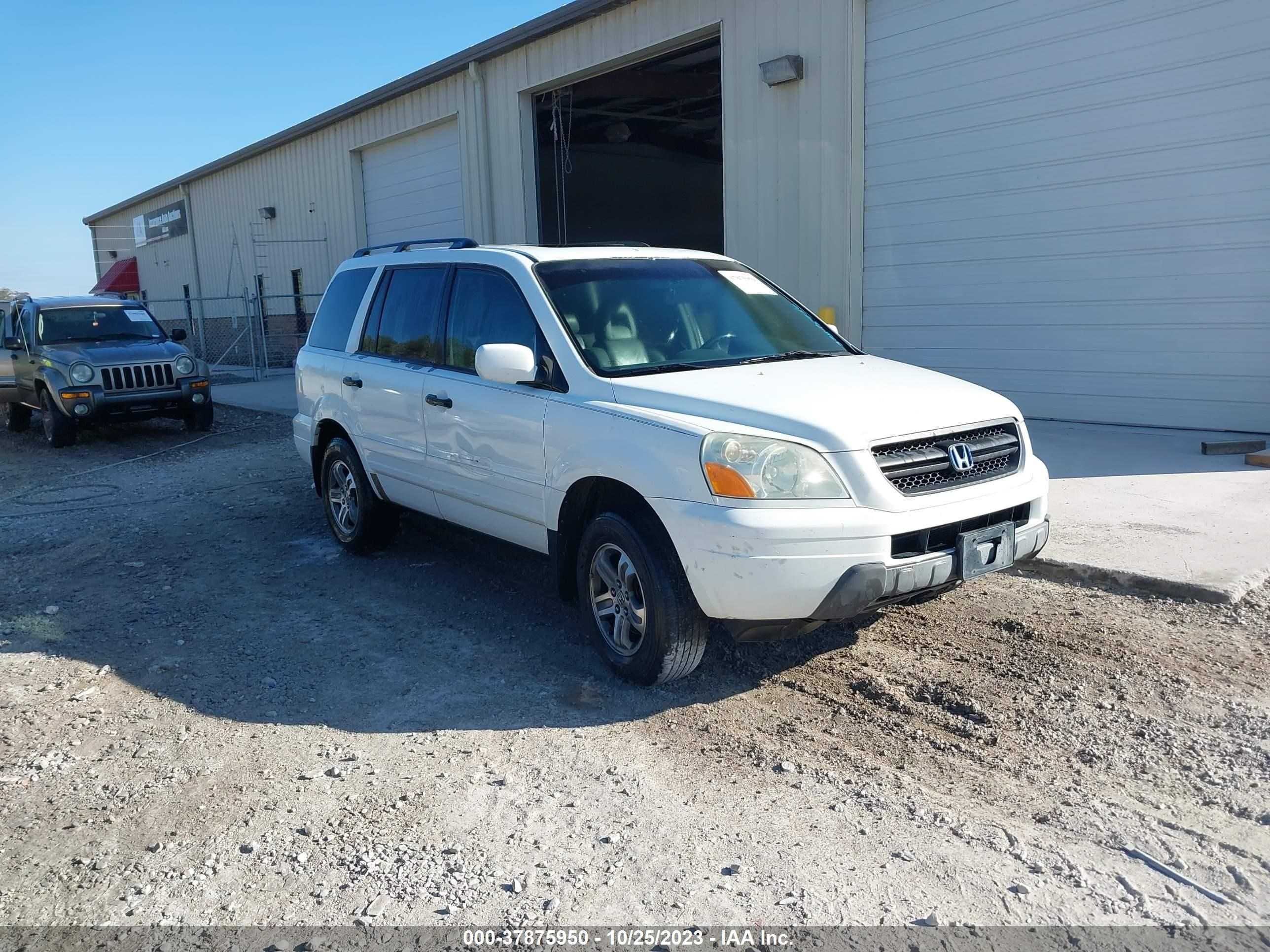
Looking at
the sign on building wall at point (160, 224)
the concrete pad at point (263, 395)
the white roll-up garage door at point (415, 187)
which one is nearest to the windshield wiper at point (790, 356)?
the concrete pad at point (263, 395)

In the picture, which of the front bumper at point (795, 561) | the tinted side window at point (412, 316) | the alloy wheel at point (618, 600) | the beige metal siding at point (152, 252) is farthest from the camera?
the beige metal siding at point (152, 252)

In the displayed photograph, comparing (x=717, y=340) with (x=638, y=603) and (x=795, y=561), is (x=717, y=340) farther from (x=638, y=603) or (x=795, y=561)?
(x=795, y=561)

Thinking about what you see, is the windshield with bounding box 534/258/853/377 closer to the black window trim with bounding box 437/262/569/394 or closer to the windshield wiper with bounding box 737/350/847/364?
the windshield wiper with bounding box 737/350/847/364

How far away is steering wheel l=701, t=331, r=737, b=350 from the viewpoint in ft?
16.8

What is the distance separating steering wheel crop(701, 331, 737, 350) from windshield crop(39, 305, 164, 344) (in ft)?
34.6

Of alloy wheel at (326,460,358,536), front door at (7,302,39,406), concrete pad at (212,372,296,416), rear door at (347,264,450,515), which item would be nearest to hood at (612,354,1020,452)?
rear door at (347,264,450,515)

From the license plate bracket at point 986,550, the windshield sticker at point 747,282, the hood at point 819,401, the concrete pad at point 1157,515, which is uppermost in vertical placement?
the windshield sticker at point 747,282

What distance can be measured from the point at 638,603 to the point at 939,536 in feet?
4.13

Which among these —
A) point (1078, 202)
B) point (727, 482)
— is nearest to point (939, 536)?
point (727, 482)

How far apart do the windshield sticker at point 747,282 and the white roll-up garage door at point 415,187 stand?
12714 mm

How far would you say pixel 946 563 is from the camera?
403cm

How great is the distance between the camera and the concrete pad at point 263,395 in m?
16.0

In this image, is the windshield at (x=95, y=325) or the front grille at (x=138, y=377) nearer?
the front grille at (x=138, y=377)

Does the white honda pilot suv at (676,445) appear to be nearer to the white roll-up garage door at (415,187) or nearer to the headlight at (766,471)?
the headlight at (766,471)
